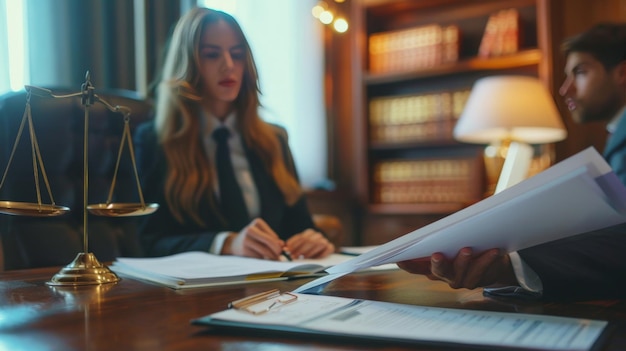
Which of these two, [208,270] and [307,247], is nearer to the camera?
[208,270]

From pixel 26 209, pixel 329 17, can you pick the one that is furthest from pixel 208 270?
pixel 329 17

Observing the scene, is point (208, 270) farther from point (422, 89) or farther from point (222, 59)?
point (422, 89)

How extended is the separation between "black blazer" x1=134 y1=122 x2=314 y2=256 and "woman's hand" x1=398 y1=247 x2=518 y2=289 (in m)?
0.79

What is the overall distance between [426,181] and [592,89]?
105 cm

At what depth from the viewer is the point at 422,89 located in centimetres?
375

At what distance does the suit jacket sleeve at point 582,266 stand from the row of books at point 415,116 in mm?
2711

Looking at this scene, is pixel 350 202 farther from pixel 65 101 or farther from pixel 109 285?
pixel 109 285

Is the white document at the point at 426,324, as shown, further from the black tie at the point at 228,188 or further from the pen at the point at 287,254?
the black tie at the point at 228,188

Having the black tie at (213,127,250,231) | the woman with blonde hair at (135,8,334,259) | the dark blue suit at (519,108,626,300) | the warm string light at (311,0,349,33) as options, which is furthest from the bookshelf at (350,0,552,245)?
the dark blue suit at (519,108,626,300)

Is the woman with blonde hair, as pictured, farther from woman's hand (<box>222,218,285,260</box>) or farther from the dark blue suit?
the dark blue suit

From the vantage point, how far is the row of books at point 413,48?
347 cm

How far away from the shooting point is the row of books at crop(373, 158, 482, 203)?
3.40 metres

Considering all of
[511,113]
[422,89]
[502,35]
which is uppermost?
[502,35]

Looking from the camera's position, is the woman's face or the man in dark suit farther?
the woman's face
